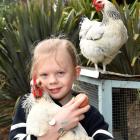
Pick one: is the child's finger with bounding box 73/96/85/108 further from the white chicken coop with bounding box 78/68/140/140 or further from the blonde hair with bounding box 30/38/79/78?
the white chicken coop with bounding box 78/68/140/140

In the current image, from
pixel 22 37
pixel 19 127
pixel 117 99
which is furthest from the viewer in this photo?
pixel 22 37

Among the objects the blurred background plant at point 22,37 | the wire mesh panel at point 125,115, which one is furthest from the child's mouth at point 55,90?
the blurred background plant at point 22,37

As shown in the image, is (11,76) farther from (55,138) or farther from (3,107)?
(55,138)

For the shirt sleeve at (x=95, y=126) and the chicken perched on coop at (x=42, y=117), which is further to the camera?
the shirt sleeve at (x=95, y=126)

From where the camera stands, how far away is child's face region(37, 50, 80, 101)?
1.85 m

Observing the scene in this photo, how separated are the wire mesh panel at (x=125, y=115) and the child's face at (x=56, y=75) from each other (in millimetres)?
1431

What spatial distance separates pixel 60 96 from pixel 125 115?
1.55 m

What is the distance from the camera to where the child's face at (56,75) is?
1.85 meters

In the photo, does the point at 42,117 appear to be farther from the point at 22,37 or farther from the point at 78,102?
the point at 22,37

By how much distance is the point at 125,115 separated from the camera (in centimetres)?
333

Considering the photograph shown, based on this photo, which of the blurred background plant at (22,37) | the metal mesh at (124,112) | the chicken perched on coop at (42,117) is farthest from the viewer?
the blurred background plant at (22,37)

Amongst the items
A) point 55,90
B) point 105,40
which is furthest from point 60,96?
point 105,40

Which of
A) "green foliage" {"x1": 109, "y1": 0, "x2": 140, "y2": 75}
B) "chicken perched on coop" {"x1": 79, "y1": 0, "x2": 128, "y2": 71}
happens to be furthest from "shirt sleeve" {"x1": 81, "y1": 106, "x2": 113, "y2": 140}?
"green foliage" {"x1": 109, "y1": 0, "x2": 140, "y2": 75}

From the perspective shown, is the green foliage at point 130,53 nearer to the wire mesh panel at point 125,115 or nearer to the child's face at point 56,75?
the wire mesh panel at point 125,115
